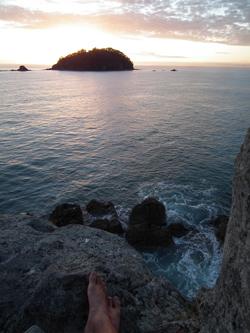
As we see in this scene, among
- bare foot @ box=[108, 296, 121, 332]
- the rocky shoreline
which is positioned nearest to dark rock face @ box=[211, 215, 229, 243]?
the rocky shoreline

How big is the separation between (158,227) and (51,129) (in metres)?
40.4

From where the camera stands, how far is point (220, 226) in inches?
1005

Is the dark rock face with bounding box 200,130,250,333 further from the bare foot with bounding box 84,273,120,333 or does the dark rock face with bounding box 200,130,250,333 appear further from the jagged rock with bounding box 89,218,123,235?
the jagged rock with bounding box 89,218,123,235

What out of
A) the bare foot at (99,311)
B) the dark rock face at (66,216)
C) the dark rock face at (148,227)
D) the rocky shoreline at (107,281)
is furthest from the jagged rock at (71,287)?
the dark rock face at (66,216)

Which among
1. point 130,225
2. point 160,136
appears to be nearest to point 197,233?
point 130,225

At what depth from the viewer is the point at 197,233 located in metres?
26.3

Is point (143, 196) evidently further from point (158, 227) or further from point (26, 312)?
point (26, 312)

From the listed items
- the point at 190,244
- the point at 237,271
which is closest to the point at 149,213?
the point at 190,244

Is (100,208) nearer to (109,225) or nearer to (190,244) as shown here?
(109,225)

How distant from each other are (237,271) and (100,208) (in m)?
24.0

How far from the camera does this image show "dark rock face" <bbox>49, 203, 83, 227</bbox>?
2665cm

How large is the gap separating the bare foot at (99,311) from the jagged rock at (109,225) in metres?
15.4

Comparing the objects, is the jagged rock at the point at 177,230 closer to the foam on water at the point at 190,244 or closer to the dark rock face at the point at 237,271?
the foam on water at the point at 190,244

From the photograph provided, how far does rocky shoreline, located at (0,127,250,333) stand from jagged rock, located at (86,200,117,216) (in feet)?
30.0
